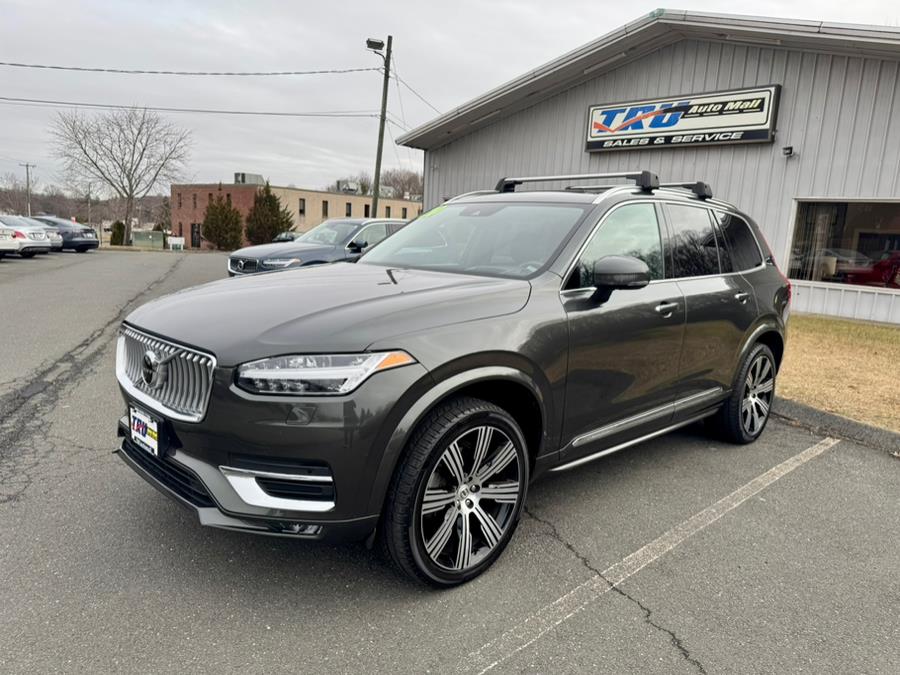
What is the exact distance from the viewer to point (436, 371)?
2539mm

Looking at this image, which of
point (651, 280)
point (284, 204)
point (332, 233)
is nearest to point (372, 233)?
point (332, 233)

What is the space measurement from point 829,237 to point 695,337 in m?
9.24

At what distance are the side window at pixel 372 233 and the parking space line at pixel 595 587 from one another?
27.9 ft

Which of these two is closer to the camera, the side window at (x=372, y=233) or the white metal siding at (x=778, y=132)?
the white metal siding at (x=778, y=132)

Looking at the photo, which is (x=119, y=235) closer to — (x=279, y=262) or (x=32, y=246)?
(x=32, y=246)

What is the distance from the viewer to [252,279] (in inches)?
139

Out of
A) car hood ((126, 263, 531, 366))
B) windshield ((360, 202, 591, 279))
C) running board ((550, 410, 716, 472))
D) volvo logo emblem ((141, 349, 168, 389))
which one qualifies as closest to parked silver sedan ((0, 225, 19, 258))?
windshield ((360, 202, 591, 279))

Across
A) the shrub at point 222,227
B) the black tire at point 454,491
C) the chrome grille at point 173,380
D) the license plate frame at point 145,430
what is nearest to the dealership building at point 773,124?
the black tire at point 454,491

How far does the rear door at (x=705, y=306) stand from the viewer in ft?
13.1

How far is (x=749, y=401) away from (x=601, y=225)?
2.20m

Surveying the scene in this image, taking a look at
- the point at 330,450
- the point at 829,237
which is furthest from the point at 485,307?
the point at 829,237

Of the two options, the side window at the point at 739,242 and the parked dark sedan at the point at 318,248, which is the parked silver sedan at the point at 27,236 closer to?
the parked dark sedan at the point at 318,248

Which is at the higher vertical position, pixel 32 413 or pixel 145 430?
pixel 145 430

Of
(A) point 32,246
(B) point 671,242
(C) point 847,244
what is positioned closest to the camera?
(B) point 671,242
